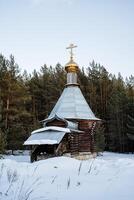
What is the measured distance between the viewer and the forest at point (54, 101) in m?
34.6

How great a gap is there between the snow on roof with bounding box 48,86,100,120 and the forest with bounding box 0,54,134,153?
14.5 ft

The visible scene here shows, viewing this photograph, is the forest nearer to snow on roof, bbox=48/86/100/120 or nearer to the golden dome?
snow on roof, bbox=48/86/100/120

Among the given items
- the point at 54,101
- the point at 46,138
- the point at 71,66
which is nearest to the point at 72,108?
the point at 71,66

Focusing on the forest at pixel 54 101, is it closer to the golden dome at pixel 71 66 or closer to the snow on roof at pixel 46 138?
the snow on roof at pixel 46 138

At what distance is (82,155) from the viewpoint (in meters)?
25.2

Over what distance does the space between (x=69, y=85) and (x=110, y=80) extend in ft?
69.4

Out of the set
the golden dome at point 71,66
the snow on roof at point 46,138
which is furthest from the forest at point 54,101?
the golden dome at point 71,66

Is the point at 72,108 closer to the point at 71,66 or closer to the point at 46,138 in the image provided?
the point at 71,66

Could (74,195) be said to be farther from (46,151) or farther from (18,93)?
(18,93)

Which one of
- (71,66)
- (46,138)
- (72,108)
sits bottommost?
(46,138)

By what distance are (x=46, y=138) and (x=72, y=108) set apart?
20.4ft

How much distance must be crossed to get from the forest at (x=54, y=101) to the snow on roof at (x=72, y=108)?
14.5 ft

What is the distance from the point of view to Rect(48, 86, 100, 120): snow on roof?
2622 cm

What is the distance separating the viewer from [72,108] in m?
26.7
